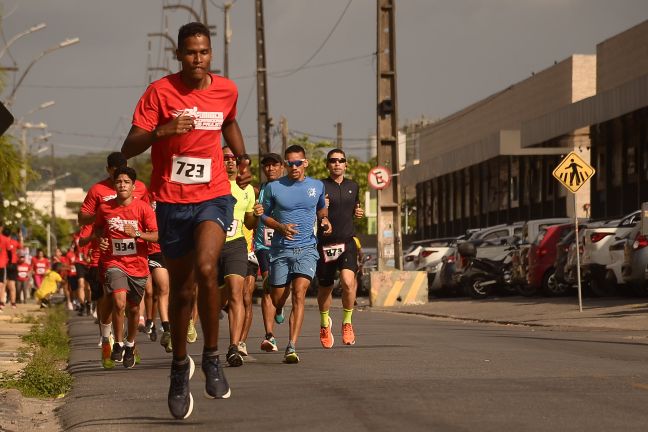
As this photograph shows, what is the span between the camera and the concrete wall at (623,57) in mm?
51122

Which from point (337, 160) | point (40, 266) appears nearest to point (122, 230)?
point (337, 160)

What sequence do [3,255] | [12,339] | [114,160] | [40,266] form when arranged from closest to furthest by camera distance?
1. [114,160]
2. [12,339]
3. [3,255]
4. [40,266]

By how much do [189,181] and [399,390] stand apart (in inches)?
81.7

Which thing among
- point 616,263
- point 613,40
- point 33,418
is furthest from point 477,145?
point 33,418

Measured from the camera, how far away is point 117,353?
13.5m

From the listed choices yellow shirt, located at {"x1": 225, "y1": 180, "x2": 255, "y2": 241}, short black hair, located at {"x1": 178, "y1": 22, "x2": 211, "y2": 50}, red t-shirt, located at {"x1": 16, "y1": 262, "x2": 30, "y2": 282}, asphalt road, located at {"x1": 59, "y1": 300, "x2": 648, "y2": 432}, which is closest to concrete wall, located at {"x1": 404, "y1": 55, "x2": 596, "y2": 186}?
red t-shirt, located at {"x1": 16, "y1": 262, "x2": 30, "y2": 282}

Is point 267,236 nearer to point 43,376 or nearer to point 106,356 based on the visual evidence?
point 106,356

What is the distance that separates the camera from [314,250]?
14.0 meters

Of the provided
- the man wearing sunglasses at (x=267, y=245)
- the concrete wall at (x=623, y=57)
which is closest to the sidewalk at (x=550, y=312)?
the man wearing sunglasses at (x=267, y=245)

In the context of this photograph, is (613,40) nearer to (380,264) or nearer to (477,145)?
(477,145)

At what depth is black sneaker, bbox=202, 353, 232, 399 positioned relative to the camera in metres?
8.67

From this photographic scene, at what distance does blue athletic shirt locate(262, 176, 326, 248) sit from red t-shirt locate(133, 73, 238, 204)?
16.2ft

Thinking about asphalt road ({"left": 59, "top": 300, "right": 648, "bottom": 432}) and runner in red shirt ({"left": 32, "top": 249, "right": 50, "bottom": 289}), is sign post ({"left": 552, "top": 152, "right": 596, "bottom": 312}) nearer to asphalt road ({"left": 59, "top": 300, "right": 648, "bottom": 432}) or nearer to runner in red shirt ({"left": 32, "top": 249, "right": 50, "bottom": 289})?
asphalt road ({"left": 59, "top": 300, "right": 648, "bottom": 432})

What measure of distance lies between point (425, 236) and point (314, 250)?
79010 millimetres
